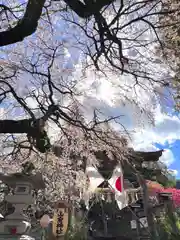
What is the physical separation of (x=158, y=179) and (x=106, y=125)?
669cm

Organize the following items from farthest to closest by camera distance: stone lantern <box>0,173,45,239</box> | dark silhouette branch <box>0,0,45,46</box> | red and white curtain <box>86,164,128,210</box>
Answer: red and white curtain <box>86,164,128,210</box> → stone lantern <box>0,173,45,239</box> → dark silhouette branch <box>0,0,45,46</box>

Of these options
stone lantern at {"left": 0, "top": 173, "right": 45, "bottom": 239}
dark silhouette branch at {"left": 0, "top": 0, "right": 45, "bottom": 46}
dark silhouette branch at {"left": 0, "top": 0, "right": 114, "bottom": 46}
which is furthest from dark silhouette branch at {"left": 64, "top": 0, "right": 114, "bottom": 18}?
stone lantern at {"left": 0, "top": 173, "right": 45, "bottom": 239}

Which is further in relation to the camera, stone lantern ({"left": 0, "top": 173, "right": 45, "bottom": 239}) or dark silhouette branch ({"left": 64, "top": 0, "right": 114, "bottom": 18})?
stone lantern ({"left": 0, "top": 173, "right": 45, "bottom": 239})

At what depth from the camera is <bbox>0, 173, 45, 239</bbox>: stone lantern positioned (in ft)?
23.0

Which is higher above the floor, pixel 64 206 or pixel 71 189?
pixel 71 189

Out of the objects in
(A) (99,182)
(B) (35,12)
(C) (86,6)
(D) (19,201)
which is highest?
(C) (86,6)

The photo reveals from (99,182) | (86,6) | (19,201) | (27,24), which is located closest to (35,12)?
(27,24)

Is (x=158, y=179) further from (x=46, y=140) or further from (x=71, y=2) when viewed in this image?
(x=71, y=2)

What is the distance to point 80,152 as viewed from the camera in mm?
9484

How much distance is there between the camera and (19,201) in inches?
287

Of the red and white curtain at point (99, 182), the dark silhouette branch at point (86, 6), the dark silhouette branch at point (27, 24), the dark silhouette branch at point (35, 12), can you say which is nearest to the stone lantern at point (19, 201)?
the red and white curtain at point (99, 182)

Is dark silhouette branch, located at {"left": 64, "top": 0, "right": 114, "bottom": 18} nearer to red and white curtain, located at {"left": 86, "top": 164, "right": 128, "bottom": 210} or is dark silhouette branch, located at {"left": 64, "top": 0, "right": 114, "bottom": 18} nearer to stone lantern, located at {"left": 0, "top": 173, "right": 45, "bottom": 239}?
stone lantern, located at {"left": 0, "top": 173, "right": 45, "bottom": 239}

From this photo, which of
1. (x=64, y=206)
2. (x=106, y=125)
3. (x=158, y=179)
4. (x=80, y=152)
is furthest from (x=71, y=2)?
(x=158, y=179)

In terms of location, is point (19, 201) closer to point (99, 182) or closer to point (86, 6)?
point (99, 182)
